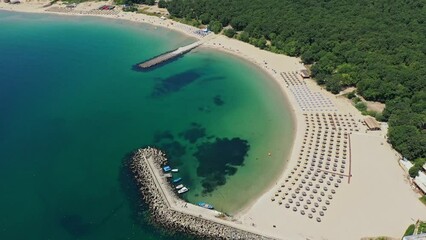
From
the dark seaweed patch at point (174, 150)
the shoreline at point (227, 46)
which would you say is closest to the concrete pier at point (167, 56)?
the shoreline at point (227, 46)

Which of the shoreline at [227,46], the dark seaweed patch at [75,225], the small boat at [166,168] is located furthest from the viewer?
the shoreline at [227,46]

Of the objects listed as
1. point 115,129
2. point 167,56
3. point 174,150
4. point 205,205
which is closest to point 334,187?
point 205,205

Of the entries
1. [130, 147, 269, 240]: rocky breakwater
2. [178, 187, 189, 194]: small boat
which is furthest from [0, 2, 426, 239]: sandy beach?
[178, 187, 189, 194]: small boat

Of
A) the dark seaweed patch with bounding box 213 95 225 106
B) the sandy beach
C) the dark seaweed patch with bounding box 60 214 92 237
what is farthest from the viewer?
the dark seaweed patch with bounding box 213 95 225 106

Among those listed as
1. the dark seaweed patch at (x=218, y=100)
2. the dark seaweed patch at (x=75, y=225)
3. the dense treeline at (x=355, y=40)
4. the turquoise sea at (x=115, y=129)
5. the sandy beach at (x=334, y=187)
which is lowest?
the dark seaweed patch at (x=75, y=225)

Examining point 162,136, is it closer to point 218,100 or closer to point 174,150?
point 174,150

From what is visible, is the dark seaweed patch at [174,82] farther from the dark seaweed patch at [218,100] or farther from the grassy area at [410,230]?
the grassy area at [410,230]

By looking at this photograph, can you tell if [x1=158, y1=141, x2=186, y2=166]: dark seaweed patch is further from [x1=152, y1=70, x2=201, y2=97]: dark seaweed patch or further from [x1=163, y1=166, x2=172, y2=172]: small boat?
[x1=152, y1=70, x2=201, y2=97]: dark seaweed patch
